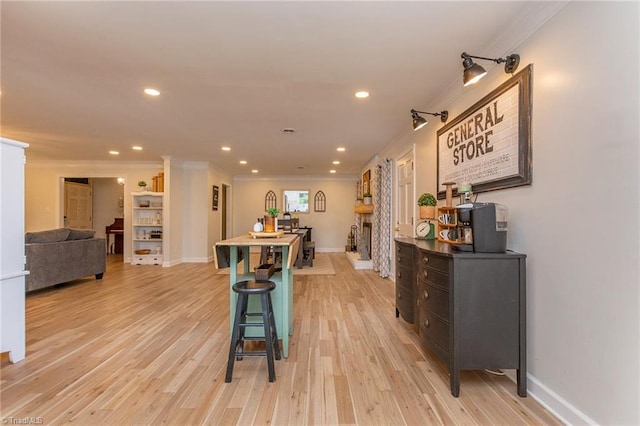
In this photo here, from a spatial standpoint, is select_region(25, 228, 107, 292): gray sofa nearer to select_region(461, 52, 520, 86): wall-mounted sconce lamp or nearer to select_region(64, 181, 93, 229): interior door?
select_region(64, 181, 93, 229): interior door

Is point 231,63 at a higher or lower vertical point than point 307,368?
higher

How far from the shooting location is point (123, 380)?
2.09 m

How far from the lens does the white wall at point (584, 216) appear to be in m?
1.34

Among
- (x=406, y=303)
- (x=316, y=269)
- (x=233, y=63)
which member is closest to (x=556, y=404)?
(x=406, y=303)

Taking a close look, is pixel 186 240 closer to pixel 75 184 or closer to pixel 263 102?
pixel 75 184

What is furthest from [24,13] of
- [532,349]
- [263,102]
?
[532,349]

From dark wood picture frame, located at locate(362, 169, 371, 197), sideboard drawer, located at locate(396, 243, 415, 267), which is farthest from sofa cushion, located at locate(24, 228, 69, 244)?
dark wood picture frame, located at locate(362, 169, 371, 197)

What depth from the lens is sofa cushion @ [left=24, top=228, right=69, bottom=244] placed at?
4.32 m

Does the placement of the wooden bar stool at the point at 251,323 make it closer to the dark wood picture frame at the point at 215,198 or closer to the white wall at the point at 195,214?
the white wall at the point at 195,214

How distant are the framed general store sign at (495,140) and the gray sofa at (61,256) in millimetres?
5443

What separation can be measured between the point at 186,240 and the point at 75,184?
418cm

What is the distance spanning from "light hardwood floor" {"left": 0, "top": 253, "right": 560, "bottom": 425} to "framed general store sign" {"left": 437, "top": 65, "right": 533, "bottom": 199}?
144 centimetres

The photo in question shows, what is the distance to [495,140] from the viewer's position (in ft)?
7.50

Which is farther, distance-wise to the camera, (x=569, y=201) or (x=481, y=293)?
(x=481, y=293)
